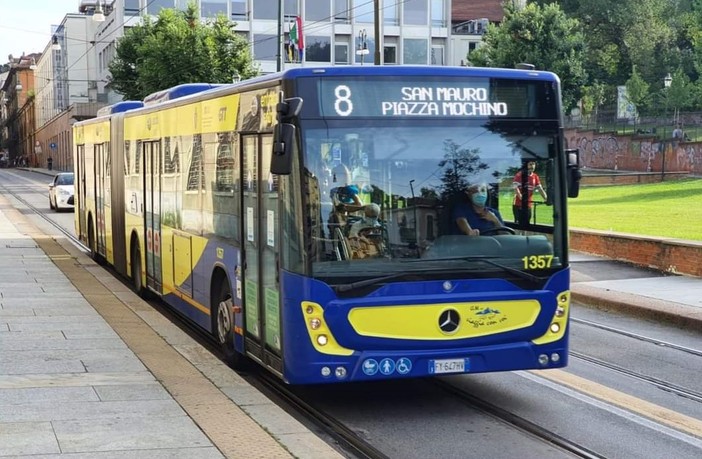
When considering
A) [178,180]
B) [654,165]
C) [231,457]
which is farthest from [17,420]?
[654,165]

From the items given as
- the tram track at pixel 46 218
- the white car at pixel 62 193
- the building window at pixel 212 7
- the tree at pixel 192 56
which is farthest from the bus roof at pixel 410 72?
the building window at pixel 212 7

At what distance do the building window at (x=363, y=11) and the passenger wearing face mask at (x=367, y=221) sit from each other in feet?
204

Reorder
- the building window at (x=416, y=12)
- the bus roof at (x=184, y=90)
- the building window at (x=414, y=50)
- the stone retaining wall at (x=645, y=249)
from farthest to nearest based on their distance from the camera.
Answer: the building window at (x=414, y=50), the building window at (x=416, y=12), the stone retaining wall at (x=645, y=249), the bus roof at (x=184, y=90)

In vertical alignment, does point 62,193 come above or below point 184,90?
below

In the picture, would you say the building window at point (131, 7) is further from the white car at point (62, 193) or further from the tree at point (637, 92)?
the tree at point (637, 92)

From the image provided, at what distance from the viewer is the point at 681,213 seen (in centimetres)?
2620

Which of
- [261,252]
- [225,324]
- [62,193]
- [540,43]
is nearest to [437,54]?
[540,43]

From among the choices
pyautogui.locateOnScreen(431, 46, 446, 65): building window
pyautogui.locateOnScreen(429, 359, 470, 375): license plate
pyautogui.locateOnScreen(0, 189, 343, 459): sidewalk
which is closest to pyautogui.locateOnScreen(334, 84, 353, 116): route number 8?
pyautogui.locateOnScreen(429, 359, 470, 375): license plate

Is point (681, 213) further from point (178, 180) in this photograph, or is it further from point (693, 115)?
point (693, 115)

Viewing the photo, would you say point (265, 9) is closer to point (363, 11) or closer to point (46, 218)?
point (363, 11)

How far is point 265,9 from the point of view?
223 ft

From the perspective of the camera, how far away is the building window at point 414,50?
70000 millimetres

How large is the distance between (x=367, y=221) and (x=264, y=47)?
62049 mm

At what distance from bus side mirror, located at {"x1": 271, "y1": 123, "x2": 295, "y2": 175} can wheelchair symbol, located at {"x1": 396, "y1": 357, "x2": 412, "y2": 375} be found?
1.69m
